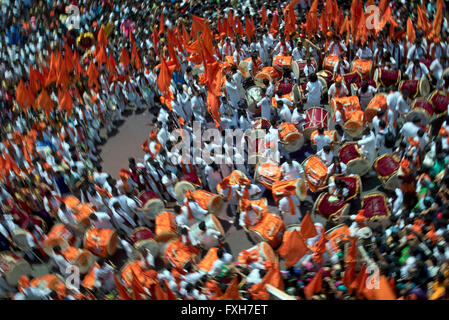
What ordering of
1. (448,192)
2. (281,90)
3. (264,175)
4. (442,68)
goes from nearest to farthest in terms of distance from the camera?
1. (448,192)
2. (264,175)
3. (442,68)
4. (281,90)

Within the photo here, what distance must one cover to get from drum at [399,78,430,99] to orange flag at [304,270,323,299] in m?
5.04

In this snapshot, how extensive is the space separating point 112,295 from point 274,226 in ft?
9.20

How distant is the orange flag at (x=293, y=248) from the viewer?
6.09m

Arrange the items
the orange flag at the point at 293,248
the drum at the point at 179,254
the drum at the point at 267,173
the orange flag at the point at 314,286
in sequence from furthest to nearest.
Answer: the drum at the point at 267,173 → the drum at the point at 179,254 → the orange flag at the point at 293,248 → the orange flag at the point at 314,286

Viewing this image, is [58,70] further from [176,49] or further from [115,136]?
[176,49]

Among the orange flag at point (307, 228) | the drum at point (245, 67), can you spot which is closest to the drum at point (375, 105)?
the orange flag at point (307, 228)

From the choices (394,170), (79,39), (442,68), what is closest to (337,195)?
(394,170)

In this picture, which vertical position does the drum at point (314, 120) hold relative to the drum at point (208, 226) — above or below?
above

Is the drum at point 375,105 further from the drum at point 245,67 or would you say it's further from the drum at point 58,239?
the drum at point 58,239

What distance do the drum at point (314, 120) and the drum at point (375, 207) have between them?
248 cm

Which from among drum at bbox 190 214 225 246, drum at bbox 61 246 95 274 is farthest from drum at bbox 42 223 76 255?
drum at bbox 190 214 225 246

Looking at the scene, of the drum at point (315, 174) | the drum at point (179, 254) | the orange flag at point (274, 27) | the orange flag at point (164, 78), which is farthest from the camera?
the orange flag at point (274, 27)

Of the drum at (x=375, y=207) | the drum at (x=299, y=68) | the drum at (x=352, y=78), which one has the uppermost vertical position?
the drum at (x=299, y=68)

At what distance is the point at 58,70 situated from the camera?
11523mm
